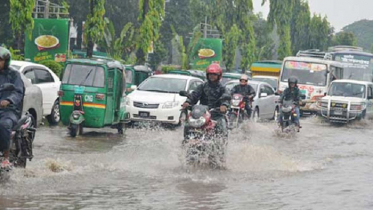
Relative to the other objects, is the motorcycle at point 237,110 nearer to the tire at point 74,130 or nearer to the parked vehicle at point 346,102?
the tire at point 74,130

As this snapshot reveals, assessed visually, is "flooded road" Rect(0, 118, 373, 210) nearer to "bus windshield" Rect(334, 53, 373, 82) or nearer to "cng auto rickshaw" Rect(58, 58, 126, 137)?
"cng auto rickshaw" Rect(58, 58, 126, 137)

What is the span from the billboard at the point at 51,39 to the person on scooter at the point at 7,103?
2012cm

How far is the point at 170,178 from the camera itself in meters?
12.1

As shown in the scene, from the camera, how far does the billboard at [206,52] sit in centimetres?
5375

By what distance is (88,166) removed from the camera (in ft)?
41.7

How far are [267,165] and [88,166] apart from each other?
328 cm

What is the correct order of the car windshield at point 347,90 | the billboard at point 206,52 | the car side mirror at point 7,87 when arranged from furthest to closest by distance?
the billboard at point 206,52, the car windshield at point 347,90, the car side mirror at point 7,87

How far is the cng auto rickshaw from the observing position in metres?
18.2

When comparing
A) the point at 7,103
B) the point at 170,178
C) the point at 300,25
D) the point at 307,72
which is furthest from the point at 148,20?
the point at 300,25

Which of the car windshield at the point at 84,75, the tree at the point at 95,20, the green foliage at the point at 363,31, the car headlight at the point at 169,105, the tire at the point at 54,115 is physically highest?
the green foliage at the point at 363,31

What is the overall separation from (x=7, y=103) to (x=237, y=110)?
12581mm

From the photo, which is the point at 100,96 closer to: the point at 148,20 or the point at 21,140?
the point at 21,140

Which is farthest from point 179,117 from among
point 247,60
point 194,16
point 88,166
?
point 194,16

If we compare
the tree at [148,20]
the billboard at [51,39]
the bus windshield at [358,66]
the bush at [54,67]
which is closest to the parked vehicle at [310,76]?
the bus windshield at [358,66]
